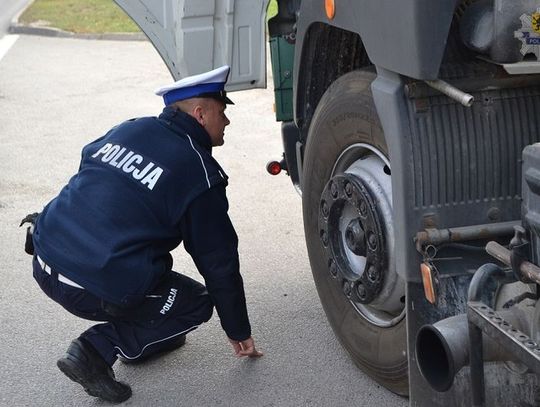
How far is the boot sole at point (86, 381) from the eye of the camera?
3.79m

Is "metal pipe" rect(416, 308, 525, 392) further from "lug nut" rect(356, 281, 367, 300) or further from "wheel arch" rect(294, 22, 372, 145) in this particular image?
"wheel arch" rect(294, 22, 372, 145)

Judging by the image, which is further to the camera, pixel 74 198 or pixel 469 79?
pixel 74 198

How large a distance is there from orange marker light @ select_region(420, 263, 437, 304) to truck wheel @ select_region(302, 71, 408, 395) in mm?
311

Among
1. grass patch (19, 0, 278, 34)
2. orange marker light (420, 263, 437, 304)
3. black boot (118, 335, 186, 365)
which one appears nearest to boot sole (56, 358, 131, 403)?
black boot (118, 335, 186, 365)

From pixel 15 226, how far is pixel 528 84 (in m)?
3.90

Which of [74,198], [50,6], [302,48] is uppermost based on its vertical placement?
[302,48]

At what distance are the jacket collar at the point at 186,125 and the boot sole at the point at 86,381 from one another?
979mm

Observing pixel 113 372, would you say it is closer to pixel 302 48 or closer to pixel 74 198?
pixel 74 198

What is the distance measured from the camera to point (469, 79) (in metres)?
2.89

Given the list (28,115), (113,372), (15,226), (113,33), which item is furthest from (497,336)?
(113,33)

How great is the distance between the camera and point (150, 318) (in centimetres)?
390

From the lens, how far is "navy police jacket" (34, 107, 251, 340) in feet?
12.0

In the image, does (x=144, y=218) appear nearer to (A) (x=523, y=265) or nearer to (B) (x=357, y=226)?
(B) (x=357, y=226)

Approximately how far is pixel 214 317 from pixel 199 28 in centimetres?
133
